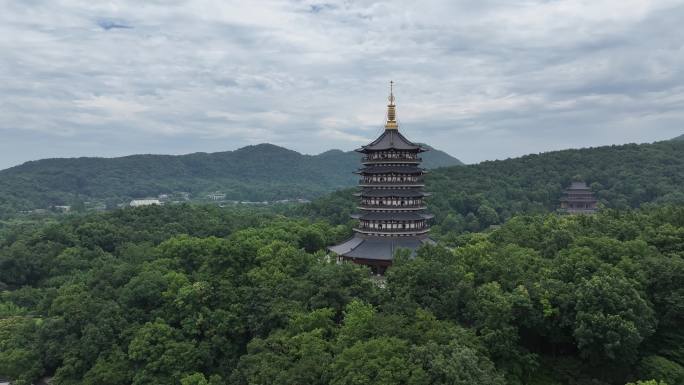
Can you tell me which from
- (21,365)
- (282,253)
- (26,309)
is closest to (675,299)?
(282,253)

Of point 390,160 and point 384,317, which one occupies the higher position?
point 390,160

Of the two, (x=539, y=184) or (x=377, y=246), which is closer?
(x=377, y=246)

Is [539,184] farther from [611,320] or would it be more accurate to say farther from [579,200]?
[611,320]

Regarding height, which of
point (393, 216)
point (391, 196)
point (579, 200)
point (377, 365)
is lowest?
point (377, 365)

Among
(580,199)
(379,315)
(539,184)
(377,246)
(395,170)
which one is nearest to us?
(379,315)

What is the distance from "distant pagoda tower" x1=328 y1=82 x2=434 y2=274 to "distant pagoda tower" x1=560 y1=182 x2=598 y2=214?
220 ft

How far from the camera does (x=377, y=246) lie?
36.9 metres

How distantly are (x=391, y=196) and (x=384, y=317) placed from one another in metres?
14.6

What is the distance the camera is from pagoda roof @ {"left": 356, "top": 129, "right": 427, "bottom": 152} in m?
38.0

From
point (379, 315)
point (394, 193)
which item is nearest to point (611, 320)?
point (379, 315)

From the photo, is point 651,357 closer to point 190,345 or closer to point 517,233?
point 517,233

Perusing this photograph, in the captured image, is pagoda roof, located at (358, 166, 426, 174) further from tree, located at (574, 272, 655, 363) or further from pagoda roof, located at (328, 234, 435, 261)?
tree, located at (574, 272, 655, 363)

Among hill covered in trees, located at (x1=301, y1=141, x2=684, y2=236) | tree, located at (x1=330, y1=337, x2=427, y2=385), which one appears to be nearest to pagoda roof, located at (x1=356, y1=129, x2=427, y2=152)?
tree, located at (x1=330, y1=337, x2=427, y2=385)

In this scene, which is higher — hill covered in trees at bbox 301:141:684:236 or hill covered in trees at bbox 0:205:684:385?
hill covered in trees at bbox 301:141:684:236
